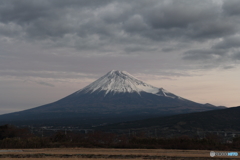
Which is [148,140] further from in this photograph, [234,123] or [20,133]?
[234,123]

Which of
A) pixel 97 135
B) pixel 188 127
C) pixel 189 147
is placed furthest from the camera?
pixel 188 127

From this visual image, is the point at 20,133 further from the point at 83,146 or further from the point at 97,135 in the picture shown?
the point at 83,146

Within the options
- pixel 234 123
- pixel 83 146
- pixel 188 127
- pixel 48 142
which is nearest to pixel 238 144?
pixel 83 146

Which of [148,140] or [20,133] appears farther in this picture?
[20,133]

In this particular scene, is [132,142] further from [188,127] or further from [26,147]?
[188,127]

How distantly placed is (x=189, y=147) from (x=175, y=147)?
1.34 metres

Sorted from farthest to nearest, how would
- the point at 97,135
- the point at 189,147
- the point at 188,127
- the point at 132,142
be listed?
1. the point at 188,127
2. the point at 97,135
3. the point at 132,142
4. the point at 189,147

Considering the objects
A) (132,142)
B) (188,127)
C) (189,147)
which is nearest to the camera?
(189,147)

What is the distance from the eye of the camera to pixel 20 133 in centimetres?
4506

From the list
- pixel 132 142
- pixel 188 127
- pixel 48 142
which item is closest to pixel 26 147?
pixel 48 142

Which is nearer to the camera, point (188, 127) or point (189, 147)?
point (189, 147)

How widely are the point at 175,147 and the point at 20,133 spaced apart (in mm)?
21236

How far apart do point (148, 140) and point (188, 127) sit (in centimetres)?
6243

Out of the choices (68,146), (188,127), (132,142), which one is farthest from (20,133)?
(188,127)
